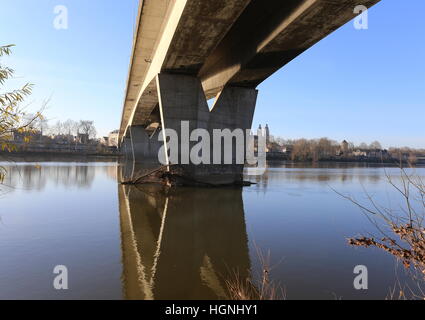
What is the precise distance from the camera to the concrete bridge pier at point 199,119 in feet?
58.2

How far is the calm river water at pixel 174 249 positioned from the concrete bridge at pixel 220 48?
23.4 ft

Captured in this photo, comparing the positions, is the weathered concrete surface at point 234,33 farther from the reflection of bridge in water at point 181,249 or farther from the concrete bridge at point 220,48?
the reflection of bridge in water at point 181,249

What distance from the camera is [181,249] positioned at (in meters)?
6.32

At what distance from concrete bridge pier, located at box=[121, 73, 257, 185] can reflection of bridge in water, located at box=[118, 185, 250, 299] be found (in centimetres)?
617

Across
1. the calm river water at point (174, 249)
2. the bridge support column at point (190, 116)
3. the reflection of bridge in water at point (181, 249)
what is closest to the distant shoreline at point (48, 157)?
the bridge support column at point (190, 116)

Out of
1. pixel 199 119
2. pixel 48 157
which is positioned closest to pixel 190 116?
pixel 199 119

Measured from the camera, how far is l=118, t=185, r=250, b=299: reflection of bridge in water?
14.3ft

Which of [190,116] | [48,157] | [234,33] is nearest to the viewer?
[234,33]

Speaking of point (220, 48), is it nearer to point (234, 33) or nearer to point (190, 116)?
point (234, 33)

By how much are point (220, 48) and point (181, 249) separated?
15.3 metres

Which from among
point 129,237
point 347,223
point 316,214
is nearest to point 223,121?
point 316,214

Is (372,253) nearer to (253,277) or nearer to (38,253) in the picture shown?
(253,277)

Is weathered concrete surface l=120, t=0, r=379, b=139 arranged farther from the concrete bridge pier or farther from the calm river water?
the calm river water
